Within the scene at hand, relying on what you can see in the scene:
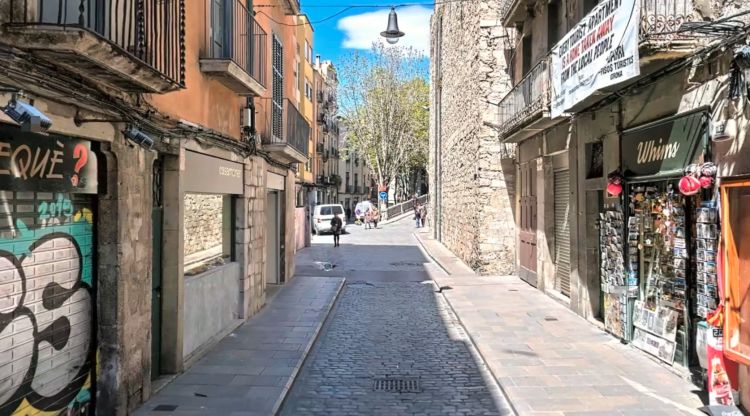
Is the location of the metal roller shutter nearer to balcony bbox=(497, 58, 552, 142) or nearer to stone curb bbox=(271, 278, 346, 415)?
balcony bbox=(497, 58, 552, 142)

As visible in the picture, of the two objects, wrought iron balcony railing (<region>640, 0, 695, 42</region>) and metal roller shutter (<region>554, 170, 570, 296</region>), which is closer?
wrought iron balcony railing (<region>640, 0, 695, 42</region>)

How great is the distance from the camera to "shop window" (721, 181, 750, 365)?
208 inches

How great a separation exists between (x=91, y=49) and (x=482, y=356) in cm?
606

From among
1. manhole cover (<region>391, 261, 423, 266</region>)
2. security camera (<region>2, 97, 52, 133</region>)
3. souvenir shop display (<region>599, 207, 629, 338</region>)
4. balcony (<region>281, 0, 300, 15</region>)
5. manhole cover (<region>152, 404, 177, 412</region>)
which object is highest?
balcony (<region>281, 0, 300, 15</region>)

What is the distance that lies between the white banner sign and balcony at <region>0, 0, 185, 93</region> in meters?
5.04

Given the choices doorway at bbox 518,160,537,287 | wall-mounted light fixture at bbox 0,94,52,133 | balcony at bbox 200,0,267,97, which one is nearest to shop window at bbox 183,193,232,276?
balcony at bbox 200,0,267,97

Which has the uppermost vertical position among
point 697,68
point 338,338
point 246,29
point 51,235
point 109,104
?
point 246,29

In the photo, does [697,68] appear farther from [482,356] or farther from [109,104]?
[109,104]

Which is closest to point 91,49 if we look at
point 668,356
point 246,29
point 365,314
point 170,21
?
point 170,21

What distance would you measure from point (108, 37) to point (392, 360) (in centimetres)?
531

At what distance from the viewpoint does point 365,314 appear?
37.7 ft

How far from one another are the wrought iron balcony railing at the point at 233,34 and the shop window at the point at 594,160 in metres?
5.76

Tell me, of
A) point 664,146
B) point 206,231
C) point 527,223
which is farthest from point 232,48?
point 527,223

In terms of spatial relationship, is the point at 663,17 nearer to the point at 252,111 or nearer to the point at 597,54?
the point at 597,54
